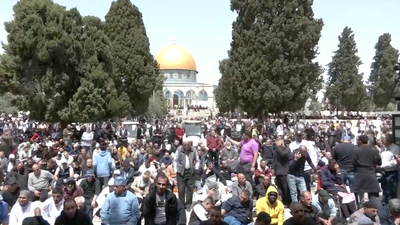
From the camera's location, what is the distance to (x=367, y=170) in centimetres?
793

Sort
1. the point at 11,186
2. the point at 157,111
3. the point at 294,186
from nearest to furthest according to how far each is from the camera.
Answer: the point at 11,186
the point at 294,186
the point at 157,111

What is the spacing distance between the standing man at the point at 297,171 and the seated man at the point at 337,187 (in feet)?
1.56

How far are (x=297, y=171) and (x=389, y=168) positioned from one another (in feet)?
5.45

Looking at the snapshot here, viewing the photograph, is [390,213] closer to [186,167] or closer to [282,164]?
[282,164]

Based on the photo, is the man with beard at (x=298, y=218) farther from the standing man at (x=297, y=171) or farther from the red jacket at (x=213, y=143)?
the red jacket at (x=213, y=143)

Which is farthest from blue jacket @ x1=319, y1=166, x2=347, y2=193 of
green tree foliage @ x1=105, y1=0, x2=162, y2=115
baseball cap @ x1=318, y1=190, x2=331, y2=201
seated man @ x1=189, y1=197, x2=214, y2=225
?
green tree foliage @ x1=105, y1=0, x2=162, y2=115

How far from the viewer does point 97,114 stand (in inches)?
963

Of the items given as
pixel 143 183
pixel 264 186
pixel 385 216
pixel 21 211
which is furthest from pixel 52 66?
pixel 385 216

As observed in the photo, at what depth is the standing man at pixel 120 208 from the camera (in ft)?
19.9

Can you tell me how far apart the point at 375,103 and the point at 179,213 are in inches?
2175

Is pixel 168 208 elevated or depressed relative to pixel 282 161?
depressed

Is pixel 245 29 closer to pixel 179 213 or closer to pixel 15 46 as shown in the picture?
pixel 15 46

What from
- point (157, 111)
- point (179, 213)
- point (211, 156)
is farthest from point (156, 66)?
point (179, 213)

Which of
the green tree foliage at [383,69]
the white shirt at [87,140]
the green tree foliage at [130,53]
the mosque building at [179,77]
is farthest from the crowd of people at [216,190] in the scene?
the mosque building at [179,77]
